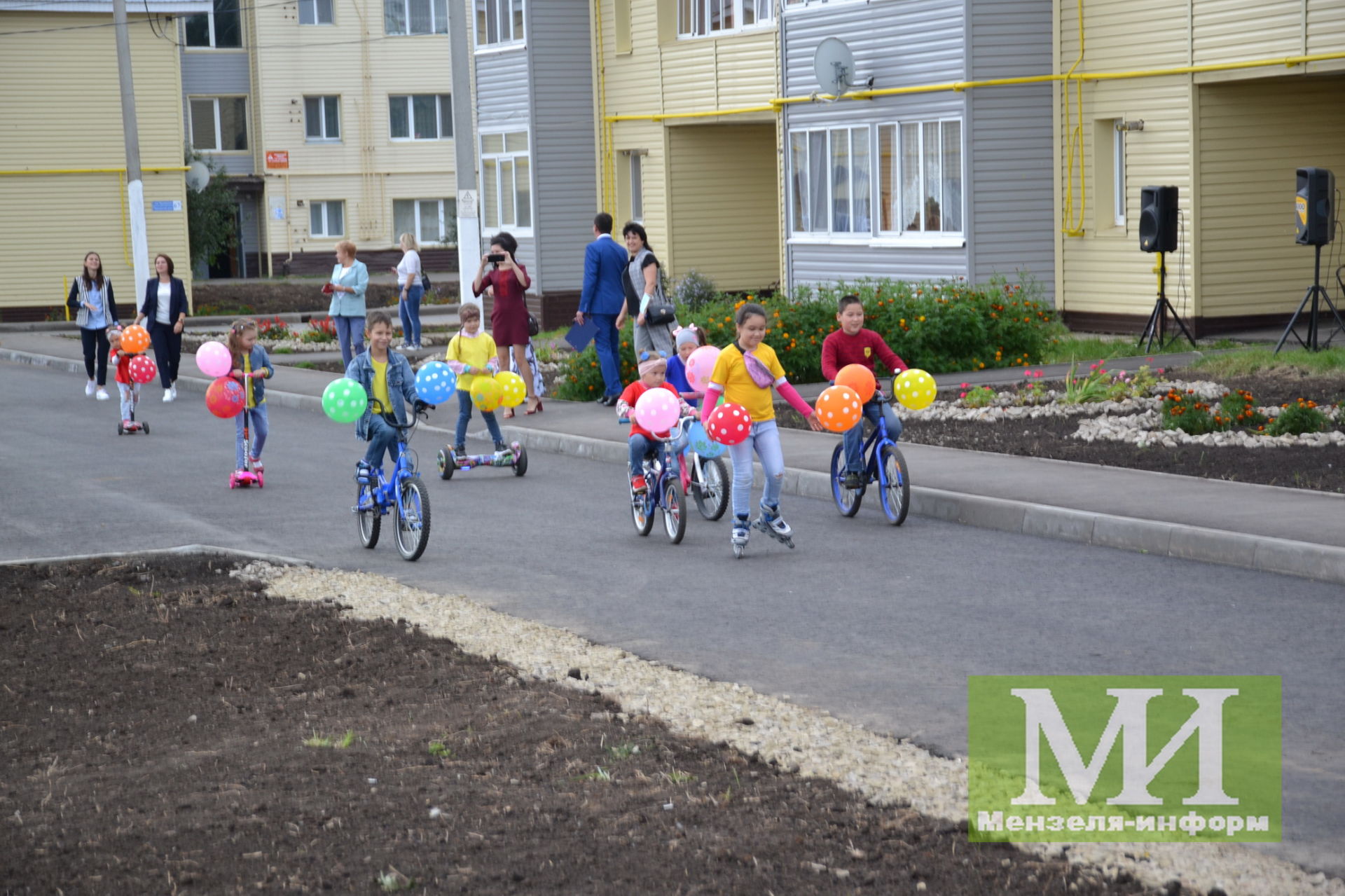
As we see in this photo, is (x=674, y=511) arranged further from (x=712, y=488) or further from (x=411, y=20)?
(x=411, y=20)

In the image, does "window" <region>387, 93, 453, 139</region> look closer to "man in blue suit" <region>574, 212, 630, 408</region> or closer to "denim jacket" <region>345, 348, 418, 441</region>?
"man in blue suit" <region>574, 212, 630, 408</region>

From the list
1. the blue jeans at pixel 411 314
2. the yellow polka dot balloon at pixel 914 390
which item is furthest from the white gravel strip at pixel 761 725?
the blue jeans at pixel 411 314

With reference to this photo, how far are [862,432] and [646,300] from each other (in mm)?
5351

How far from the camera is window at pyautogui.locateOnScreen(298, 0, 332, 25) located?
57.0m

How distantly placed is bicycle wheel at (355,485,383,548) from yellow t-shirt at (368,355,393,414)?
514mm

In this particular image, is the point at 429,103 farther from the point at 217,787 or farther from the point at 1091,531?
the point at 217,787

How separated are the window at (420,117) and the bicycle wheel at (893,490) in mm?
48722

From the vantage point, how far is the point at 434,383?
36.8 ft

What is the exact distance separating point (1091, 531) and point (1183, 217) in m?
12.5

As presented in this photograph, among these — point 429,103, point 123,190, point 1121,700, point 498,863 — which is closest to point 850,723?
point 1121,700

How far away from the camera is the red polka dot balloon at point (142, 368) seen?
16578mm

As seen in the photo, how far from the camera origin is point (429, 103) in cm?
5841

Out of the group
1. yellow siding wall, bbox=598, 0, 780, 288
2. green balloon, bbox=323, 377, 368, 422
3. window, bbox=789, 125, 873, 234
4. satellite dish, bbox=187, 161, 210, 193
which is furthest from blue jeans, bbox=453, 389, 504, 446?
satellite dish, bbox=187, 161, 210, 193
